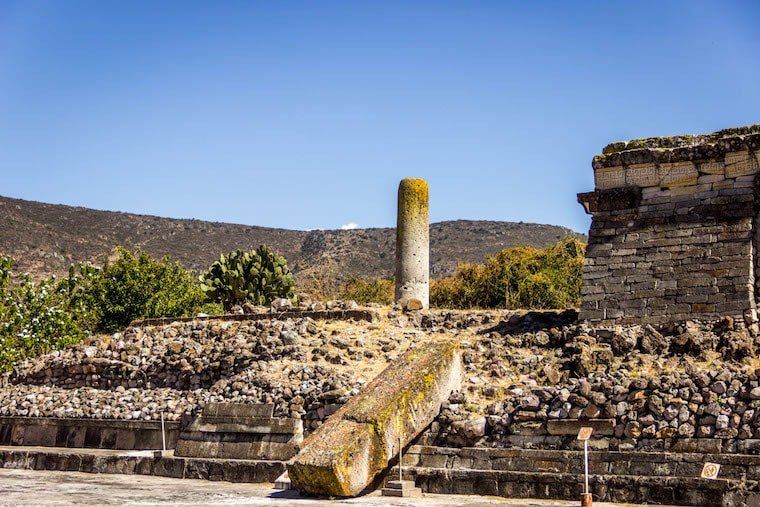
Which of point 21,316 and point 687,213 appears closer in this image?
point 687,213

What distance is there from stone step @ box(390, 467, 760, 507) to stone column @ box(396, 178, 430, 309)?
8.90 metres

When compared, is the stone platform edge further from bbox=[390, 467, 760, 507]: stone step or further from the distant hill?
the distant hill

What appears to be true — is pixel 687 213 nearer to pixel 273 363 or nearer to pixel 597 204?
pixel 597 204

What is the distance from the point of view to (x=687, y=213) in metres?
14.6

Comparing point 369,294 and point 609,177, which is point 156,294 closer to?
point 369,294

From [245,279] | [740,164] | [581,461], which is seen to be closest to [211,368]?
[581,461]

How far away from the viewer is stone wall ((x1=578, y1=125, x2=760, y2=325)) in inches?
550

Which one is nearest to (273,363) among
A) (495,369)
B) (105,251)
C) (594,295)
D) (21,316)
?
(495,369)

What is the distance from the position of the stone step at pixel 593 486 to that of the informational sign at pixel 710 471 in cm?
5

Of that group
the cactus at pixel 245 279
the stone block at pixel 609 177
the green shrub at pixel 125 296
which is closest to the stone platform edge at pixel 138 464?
the stone block at pixel 609 177

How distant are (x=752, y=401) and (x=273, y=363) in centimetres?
802

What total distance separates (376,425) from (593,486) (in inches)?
106

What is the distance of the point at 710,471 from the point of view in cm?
989

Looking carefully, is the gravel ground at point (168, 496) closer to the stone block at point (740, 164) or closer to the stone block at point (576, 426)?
the stone block at point (576, 426)
